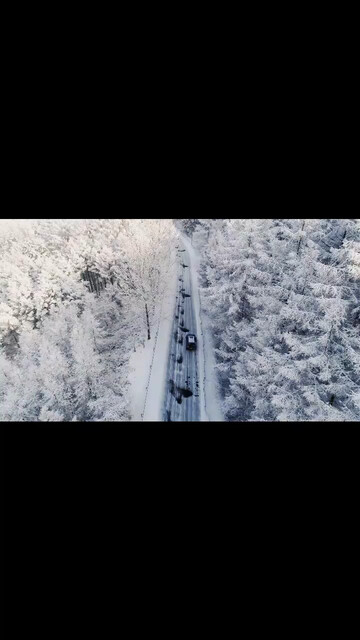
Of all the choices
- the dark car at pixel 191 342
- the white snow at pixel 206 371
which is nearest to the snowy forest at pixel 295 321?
the white snow at pixel 206 371

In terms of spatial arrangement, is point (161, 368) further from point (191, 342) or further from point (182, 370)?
point (191, 342)

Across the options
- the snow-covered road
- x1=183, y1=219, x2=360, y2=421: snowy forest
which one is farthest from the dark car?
x1=183, y1=219, x2=360, y2=421: snowy forest

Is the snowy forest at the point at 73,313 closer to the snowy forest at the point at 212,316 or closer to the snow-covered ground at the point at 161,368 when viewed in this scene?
the snowy forest at the point at 212,316

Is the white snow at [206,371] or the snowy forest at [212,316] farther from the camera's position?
the white snow at [206,371]

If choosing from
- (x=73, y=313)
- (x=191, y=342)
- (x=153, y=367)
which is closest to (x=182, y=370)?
(x=153, y=367)

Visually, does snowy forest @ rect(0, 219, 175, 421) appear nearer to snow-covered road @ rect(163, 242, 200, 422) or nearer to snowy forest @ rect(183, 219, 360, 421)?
snow-covered road @ rect(163, 242, 200, 422)

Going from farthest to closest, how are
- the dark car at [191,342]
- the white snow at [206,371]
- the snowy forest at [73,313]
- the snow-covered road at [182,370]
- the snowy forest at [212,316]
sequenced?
the dark car at [191,342]
the snowy forest at [73,313]
the white snow at [206,371]
the snow-covered road at [182,370]
the snowy forest at [212,316]
